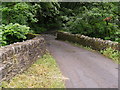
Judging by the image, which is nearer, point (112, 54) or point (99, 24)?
point (112, 54)

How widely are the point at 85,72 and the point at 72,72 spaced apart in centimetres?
54

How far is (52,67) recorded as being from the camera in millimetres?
7453

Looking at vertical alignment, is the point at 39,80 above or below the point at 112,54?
above

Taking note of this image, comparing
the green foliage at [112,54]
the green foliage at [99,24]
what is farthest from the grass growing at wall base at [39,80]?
the green foliage at [99,24]

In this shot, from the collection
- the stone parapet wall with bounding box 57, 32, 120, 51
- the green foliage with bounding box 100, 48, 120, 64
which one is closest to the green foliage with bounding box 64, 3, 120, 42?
the stone parapet wall with bounding box 57, 32, 120, 51

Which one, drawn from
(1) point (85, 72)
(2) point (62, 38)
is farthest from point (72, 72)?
(2) point (62, 38)

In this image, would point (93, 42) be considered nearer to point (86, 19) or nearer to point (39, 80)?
point (86, 19)

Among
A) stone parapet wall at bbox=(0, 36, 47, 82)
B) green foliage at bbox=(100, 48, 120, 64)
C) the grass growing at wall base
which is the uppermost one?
stone parapet wall at bbox=(0, 36, 47, 82)

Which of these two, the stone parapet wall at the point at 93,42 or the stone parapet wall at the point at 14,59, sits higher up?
the stone parapet wall at the point at 14,59

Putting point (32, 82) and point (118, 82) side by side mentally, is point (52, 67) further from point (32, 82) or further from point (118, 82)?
point (118, 82)

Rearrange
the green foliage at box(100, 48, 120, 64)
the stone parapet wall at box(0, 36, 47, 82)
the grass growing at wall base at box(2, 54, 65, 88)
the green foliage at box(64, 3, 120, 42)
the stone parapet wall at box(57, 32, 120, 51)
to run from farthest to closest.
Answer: the green foliage at box(64, 3, 120, 42)
the stone parapet wall at box(57, 32, 120, 51)
the green foliage at box(100, 48, 120, 64)
the grass growing at wall base at box(2, 54, 65, 88)
the stone parapet wall at box(0, 36, 47, 82)

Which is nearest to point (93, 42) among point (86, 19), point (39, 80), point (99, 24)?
point (99, 24)

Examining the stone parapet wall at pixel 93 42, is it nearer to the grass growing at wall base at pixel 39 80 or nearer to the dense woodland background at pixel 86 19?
the dense woodland background at pixel 86 19

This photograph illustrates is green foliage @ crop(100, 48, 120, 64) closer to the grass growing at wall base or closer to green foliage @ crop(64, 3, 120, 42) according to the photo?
green foliage @ crop(64, 3, 120, 42)
